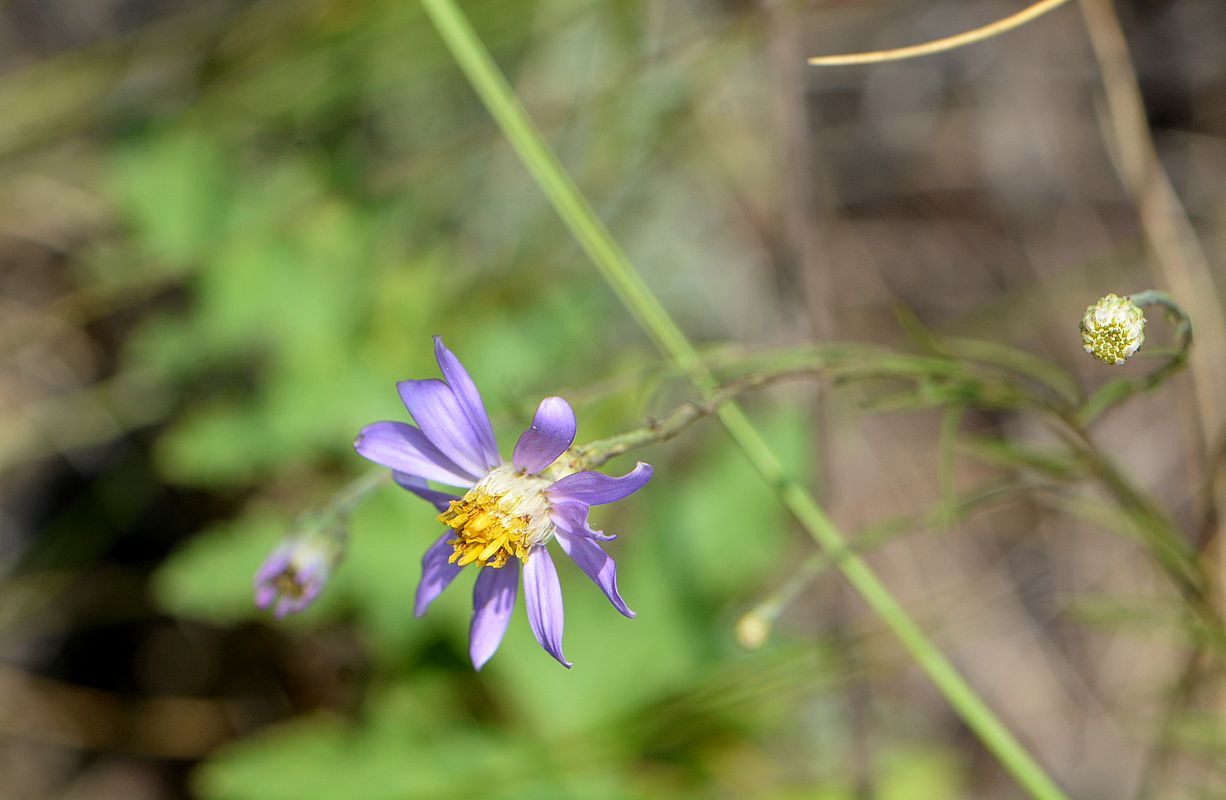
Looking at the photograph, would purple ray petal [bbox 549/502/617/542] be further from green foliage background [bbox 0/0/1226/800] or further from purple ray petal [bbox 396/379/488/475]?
green foliage background [bbox 0/0/1226/800]

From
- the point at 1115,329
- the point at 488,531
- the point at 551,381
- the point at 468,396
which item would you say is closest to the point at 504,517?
the point at 488,531

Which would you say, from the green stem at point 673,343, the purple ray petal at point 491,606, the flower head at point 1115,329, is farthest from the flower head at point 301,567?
the flower head at point 1115,329

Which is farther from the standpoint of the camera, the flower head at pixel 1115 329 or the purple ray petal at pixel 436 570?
the purple ray petal at pixel 436 570

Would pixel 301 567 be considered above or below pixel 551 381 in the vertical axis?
below

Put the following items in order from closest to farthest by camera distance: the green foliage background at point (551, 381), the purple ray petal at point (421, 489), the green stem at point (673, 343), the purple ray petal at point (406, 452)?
1. the purple ray petal at point (406, 452)
2. the purple ray petal at point (421, 489)
3. the green stem at point (673, 343)
4. the green foliage background at point (551, 381)

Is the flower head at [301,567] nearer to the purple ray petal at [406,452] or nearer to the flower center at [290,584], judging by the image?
the flower center at [290,584]

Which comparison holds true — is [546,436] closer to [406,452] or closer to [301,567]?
[406,452]

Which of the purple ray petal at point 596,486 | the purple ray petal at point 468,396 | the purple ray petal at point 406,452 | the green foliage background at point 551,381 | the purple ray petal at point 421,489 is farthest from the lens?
the green foliage background at point 551,381
